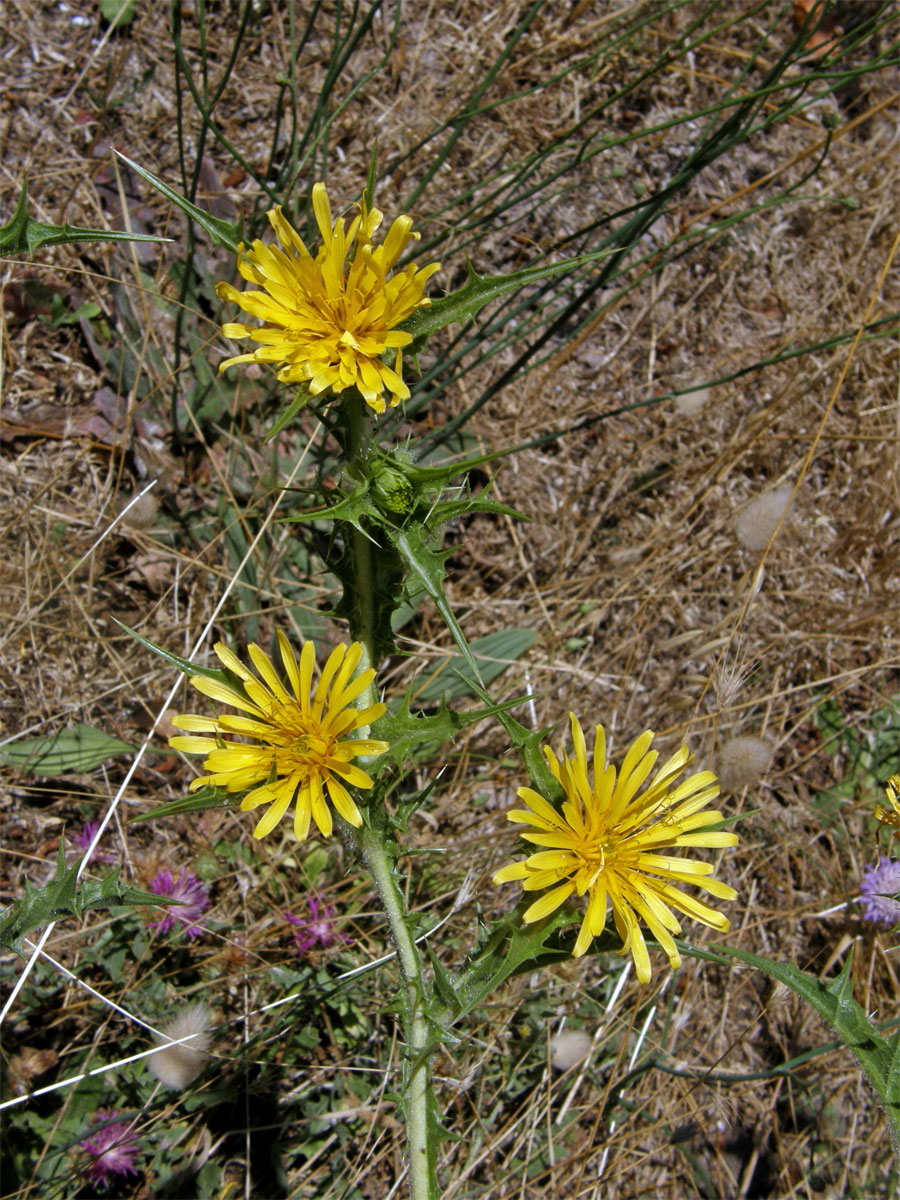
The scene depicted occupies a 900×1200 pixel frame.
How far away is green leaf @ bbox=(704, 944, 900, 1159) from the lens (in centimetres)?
199

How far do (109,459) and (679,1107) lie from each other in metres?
3.26

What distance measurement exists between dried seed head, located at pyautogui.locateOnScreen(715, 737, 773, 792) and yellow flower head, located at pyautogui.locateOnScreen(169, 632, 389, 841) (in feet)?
4.91

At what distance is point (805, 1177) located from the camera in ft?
9.66

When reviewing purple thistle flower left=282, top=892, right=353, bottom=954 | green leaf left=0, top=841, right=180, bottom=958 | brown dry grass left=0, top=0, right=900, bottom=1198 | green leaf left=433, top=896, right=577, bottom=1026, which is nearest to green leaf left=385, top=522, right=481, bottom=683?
green leaf left=433, top=896, right=577, bottom=1026

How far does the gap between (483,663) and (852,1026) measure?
1652mm

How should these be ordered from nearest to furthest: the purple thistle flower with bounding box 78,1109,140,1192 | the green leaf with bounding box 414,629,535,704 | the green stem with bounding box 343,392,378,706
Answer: the green stem with bounding box 343,392,378,706, the purple thistle flower with bounding box 78,1109,140,1192, the green leaf with bounding box 414,629,535,704

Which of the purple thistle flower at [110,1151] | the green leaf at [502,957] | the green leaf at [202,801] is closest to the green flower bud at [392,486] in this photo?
the green leaf at [202,801]

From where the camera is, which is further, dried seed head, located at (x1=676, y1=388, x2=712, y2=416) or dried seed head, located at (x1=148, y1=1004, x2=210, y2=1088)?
dried seed head, located at (x1=676, y1=388, x2=712, y2=416)

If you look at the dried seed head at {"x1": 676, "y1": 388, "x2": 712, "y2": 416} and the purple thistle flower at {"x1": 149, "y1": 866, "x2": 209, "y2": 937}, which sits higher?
the dried seed head at {"x1": 676, "y1": 388, "x2": 712, "y2": 416}

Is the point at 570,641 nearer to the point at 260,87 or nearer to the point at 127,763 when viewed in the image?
the point at 127,763

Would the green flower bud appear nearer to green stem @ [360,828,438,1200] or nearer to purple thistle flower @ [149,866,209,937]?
green stem @ [360,828,438,1200]

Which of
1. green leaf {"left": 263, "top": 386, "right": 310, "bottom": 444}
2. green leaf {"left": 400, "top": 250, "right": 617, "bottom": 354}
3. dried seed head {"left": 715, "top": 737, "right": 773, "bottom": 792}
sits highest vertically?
green leaf {"left": 400, "top": 250, "right": 617, "bottom": 354}

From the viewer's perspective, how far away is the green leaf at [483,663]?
323 centimetres

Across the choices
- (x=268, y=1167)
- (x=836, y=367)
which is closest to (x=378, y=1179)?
(x=268, y=1167)
